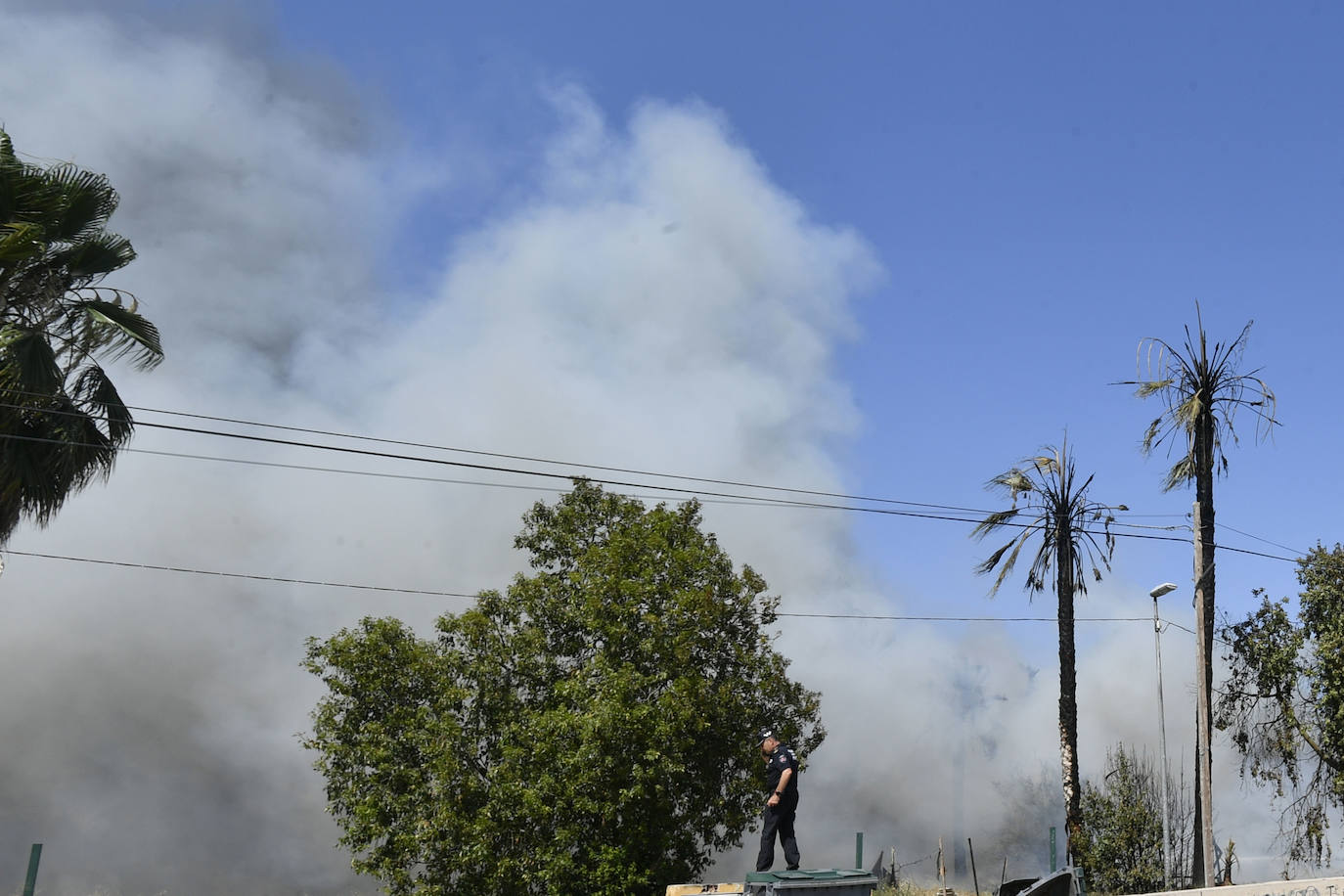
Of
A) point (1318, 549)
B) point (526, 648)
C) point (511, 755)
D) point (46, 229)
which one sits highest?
point (46, 229)

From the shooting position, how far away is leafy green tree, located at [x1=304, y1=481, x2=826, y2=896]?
1817cm

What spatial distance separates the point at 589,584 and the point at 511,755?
3065mm

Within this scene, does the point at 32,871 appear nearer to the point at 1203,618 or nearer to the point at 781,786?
the point at 781,786

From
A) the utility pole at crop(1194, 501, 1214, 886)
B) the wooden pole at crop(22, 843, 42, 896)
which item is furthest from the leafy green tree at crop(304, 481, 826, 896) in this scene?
the utility pole at crop(1194, 501, 1214, 886)

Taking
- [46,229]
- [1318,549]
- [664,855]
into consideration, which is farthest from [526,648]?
[1318,549]

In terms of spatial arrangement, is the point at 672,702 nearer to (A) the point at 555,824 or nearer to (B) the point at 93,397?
(A) the point at 555,824

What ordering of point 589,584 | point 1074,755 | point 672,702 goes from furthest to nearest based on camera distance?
point 1074,755 < point 589,584 < point 672,702

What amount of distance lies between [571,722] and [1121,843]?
1457 cm

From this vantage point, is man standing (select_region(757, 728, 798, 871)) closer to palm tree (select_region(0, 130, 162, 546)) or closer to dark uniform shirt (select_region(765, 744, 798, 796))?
dark uniform shirt (select_region(765, 744, 798, 796))

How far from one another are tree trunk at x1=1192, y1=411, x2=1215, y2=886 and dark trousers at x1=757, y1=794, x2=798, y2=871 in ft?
43.1

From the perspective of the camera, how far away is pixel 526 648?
19828 millimetres

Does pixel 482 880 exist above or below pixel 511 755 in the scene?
below

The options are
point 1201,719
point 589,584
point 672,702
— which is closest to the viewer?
point 672,702

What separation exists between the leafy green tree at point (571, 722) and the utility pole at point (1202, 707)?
8.84 m
